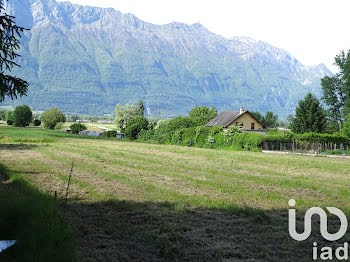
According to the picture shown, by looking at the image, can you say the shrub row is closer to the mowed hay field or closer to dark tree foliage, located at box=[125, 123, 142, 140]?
dark tree foliage, located at box=[125, 123, 142, 140]

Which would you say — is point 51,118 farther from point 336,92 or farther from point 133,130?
point 336,92

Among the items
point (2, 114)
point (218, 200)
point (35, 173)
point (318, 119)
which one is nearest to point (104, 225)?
point (218, 200)

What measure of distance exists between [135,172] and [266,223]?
10.1 meters

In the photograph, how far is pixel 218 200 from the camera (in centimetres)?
1163

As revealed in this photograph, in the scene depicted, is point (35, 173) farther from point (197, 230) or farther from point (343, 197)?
point (343, 197)

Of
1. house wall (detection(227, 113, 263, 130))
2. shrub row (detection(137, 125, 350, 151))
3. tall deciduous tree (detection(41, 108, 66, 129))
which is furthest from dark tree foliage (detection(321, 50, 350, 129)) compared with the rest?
tall deciduous tree (detection(41, 108, 66, 129))

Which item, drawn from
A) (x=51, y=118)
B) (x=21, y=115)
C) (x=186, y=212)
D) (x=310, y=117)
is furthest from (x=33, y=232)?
(x=21, y=115)

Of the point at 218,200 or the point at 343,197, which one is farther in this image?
the point at 343,197
